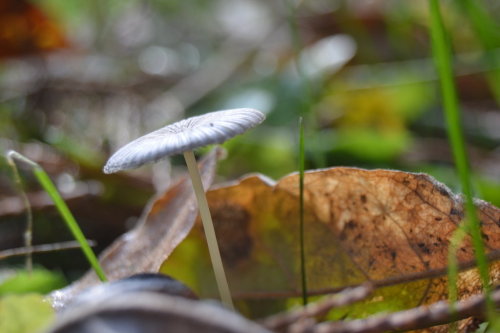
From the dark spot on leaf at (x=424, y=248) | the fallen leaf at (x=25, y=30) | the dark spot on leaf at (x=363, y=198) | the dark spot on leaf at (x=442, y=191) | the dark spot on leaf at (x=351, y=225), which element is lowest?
the dark spot on leaf at (x=424, y=248)

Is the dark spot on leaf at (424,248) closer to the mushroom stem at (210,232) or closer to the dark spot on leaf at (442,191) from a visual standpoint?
the dark spot on leaf at (442,191)

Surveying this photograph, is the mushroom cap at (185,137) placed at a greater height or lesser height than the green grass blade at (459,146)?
greater

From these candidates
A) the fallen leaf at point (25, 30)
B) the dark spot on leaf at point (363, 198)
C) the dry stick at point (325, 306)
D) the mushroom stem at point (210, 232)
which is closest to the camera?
the dry stick at point (325, 306)

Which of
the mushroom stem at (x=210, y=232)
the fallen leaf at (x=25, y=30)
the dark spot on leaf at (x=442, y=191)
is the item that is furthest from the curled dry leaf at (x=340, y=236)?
the fallen leaf at (x=25, y=30)

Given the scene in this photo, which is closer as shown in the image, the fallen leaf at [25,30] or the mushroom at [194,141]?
the mushroom at [194,141]

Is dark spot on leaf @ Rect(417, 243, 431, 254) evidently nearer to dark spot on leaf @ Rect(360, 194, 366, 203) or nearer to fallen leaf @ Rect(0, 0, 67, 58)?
dark spot on leaf @ Rect(360, 194, 366, 203)

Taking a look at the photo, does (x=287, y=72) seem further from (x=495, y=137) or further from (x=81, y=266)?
(x=81, y=266)

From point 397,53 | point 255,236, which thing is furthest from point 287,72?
point 255,236
